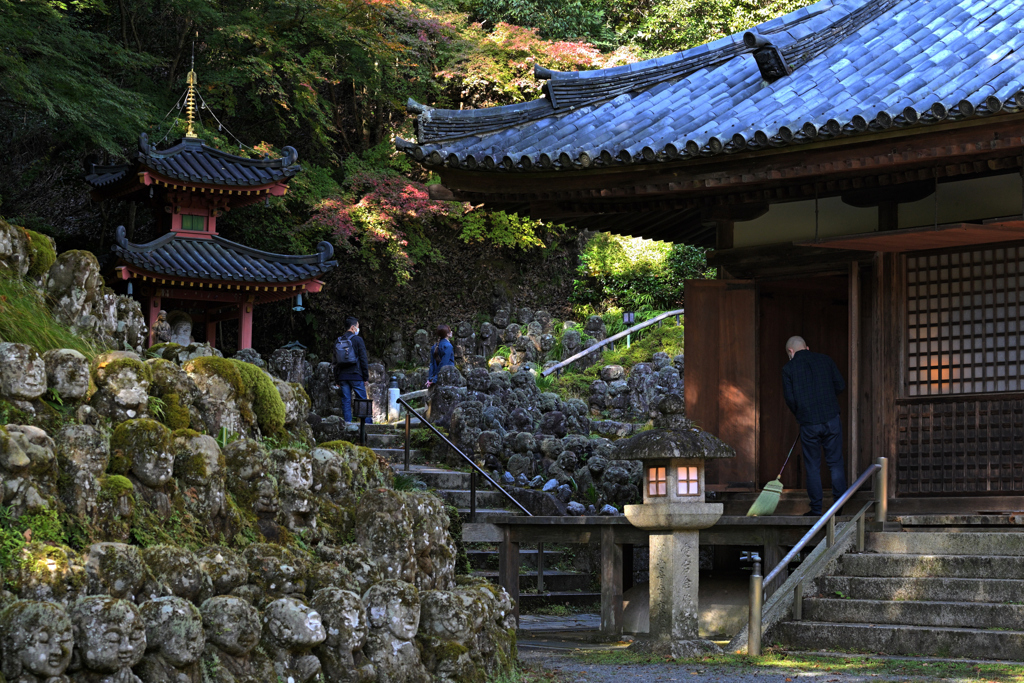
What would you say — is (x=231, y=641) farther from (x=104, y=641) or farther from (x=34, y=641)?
(x=34, y=641)

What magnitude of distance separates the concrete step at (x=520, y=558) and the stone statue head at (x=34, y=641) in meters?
8.68

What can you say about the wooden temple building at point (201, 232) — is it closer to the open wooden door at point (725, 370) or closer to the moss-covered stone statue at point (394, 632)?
the open wooden door at point (725, 370)

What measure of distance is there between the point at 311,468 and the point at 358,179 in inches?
751

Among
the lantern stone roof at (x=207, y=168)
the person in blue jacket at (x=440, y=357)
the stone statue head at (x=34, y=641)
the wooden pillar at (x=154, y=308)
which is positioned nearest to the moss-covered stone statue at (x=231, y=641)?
the stone statue head at (x=34, y=641)

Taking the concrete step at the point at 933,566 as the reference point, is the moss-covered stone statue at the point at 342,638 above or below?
below

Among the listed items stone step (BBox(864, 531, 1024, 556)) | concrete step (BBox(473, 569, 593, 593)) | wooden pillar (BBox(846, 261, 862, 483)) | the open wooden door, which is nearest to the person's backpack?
concrete step (BBox(473, 569, 593, 593))

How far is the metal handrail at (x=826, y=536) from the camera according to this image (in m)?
7.76

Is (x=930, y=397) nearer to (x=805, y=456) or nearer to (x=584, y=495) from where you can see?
(x=805, y=456)

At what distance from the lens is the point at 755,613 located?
7.79 m

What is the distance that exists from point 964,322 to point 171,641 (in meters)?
7.25

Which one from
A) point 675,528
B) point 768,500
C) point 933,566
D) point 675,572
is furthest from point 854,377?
point 675,572

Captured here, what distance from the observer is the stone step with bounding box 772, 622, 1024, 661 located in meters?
7.30

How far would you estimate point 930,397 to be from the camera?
9.42 m

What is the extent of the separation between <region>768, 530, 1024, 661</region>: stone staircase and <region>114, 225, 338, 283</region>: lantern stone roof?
47.1ft
